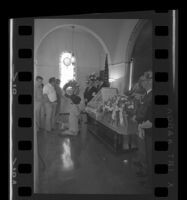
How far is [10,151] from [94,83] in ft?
1.62

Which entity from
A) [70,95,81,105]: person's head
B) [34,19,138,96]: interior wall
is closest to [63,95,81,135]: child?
[70,95,81,105]: person's head

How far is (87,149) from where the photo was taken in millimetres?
2223

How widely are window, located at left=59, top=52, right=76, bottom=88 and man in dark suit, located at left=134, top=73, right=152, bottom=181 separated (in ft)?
1.05

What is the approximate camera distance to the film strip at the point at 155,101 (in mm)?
2199

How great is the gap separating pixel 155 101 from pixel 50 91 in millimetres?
478

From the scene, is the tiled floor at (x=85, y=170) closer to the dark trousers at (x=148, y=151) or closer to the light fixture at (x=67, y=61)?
the dark trousers at (x=148, y=151)

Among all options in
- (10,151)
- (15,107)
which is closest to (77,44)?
(15,107)

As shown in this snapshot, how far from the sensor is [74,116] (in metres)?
2.20

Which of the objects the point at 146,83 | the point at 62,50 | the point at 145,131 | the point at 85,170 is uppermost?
the point at 62,50

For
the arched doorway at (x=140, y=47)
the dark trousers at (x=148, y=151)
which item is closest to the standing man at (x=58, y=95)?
the arched doorway at (x=140, y=47)

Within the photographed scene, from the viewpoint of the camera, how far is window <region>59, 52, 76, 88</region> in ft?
7.15

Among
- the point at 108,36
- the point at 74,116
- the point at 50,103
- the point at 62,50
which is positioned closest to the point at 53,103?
the point at 50,103

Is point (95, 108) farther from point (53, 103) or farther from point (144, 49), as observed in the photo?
point (144, 49)

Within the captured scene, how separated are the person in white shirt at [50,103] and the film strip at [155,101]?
68 mm
